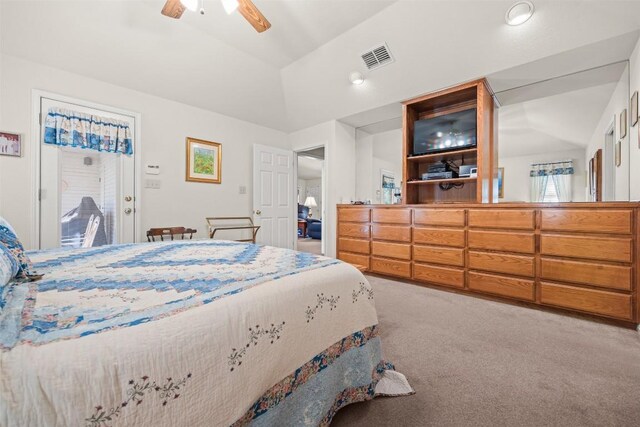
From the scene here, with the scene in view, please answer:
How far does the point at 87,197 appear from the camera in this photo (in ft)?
9.95

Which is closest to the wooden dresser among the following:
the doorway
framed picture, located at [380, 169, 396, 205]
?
framed picture, located at [380, 169, 396, 205]

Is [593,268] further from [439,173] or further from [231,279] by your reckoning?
[231,279]

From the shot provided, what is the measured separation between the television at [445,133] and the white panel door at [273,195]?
7.41 feet

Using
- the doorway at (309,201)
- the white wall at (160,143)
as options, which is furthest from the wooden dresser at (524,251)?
the doorway at (309,201)

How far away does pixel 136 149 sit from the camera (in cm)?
323

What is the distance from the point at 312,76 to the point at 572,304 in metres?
3.83

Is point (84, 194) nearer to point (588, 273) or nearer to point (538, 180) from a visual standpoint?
point (588, 273)

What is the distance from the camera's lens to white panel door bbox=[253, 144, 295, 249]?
437 centimetres

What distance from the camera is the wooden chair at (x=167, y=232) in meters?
3.25

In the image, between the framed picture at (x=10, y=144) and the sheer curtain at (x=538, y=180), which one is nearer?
the framed picture at (x=10, y=144)

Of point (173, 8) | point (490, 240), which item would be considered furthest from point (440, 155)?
point (173, 8)

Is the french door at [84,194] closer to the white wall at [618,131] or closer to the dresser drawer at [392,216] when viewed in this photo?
the dresser drawer at [392,216]

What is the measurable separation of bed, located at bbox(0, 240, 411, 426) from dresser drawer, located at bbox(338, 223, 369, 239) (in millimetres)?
2422

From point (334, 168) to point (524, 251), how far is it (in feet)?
8.78
